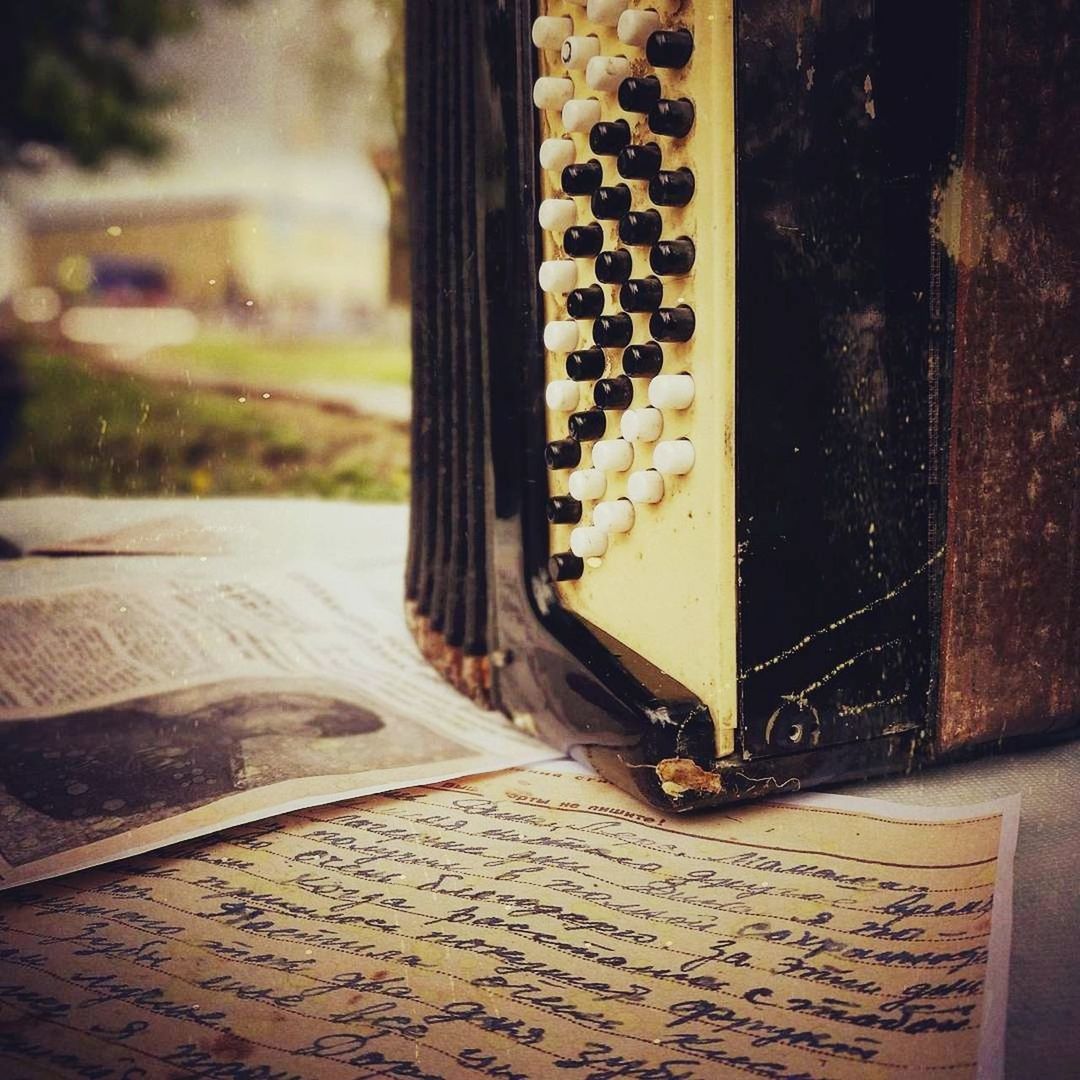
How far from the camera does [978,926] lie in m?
0.56

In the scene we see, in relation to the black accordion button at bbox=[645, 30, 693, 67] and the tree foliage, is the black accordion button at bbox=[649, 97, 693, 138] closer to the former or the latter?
the black accordion button at bbox=[645, 30, 693, 67]

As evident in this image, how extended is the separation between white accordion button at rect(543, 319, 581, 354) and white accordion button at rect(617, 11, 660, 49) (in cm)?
19

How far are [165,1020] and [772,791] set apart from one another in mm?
402

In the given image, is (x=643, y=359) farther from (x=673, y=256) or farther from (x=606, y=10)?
(x=606, y=10)

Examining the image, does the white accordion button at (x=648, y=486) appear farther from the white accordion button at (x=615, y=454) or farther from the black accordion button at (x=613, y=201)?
the black accordion button at (x=613, y=201)

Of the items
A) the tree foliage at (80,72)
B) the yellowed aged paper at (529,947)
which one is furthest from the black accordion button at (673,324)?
the tree foliage at (80,72)

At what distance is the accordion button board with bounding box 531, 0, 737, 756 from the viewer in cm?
64

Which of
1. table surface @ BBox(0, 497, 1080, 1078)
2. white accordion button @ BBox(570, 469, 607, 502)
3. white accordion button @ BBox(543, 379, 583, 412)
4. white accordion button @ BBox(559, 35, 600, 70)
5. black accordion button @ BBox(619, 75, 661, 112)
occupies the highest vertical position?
white accordion button @ BBox(559, 35, 600, 70)

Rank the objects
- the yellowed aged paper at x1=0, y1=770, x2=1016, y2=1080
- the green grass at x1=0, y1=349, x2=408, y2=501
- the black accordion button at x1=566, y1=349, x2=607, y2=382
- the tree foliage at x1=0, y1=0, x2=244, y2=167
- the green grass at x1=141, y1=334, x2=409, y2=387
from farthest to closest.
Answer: the green grass at x1=141, y1=334, x2=409, y2=387, the green grass at x1=0, y1=349, x2=408, y2=501, the tree foliage at x1=0, y1=0, x2=244, y2=167, the black accordion button at x1=566, y1=349, x2=607, y2=382, the yellowed aged paper at x1=0, y1=770, x2=1016, y2=1080

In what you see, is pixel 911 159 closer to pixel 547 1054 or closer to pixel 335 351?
pixel 547 1054

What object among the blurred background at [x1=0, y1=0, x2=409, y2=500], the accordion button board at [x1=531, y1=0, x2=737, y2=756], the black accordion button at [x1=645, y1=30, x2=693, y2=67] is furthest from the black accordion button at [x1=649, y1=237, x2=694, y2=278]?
the blurred background at [x1=0, y1=0, x2=409, y2=500]

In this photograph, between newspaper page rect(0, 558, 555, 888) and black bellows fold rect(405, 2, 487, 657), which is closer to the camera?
newspaper page rect(0, 558, 555, 888)

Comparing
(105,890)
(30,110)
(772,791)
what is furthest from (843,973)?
(30,110)

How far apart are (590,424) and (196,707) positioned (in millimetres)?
419
